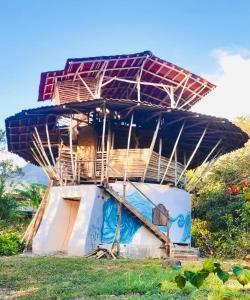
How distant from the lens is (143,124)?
71.6ft

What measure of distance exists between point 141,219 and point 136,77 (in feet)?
28.1

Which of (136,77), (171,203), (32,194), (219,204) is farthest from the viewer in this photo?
(32,194)

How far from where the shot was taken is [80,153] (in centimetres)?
2167

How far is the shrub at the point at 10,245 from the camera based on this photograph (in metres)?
17.8

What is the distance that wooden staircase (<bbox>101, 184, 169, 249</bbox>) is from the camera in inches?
708

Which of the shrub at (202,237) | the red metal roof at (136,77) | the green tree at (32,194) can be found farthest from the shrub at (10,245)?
the shrub at (202,237)

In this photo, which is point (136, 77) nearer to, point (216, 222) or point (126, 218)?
point (126, 218)

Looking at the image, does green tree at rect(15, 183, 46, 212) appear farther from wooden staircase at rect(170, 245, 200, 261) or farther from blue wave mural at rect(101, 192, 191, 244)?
wooden staircase at rect(170, 245, 200, 261)

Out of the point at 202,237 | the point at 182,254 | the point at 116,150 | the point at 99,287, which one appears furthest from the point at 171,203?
the point at 99,287

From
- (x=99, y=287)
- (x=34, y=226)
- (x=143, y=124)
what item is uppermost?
(x=143, y=124)

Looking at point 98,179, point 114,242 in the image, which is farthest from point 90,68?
point 114,242

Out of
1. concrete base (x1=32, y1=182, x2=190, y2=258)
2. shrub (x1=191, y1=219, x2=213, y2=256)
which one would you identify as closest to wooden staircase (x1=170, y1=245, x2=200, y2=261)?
concrete base (x1=32, y1=182, x2=190, y2=258)

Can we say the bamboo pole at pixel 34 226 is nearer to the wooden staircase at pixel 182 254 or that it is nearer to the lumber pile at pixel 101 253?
the lumber pile at pixel 101 253

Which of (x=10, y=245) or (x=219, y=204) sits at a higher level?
(x=219, y=204)
